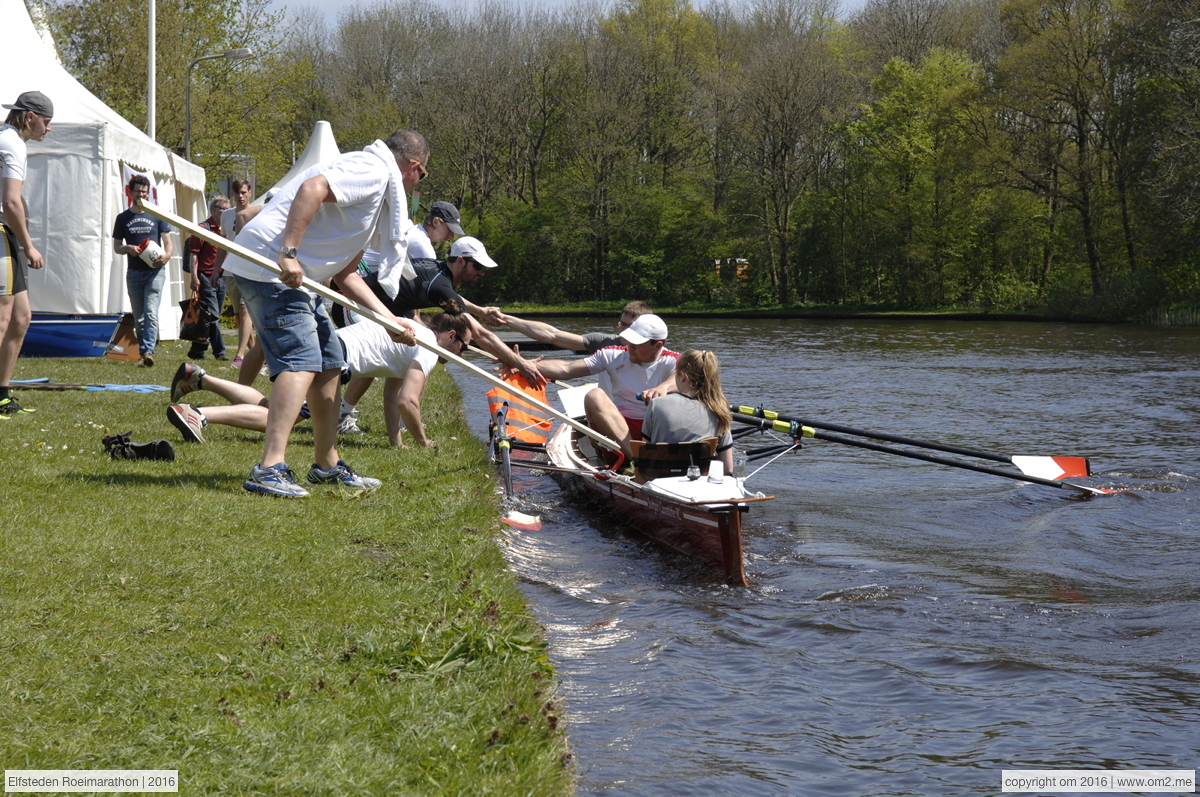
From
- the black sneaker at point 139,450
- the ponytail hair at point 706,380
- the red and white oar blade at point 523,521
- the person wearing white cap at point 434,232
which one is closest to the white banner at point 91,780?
the red and white oar blade at point 523,521

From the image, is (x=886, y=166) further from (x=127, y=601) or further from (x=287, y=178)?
(x=127, y=601)

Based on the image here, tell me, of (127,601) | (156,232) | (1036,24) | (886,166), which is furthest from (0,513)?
(886,166)

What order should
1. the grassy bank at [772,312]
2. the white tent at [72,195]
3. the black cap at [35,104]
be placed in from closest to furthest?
the black cap at [35,104]
the white tent at [72,195]
the grassy bank at [772,312]

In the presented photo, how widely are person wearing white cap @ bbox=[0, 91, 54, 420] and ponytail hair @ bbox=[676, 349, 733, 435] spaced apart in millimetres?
4443

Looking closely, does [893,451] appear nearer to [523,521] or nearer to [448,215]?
[523,521]

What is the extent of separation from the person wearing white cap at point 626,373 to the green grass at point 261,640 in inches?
64.6

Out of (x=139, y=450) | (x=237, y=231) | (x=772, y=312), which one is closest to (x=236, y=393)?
(x=139, y=450)

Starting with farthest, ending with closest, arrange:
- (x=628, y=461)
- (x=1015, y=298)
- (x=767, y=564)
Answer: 1. (x=1015, y=298)
2. (x=628, y=461)
3. (x=767, y=564)

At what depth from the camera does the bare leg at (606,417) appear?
25.8ft

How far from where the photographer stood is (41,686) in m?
3.16

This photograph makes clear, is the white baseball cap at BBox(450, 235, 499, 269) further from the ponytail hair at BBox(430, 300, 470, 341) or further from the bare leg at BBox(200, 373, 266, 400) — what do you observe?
the bare leg at BBox(200, 373, 266, 400)

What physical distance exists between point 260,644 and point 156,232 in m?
9.60

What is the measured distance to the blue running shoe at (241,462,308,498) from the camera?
600 cm

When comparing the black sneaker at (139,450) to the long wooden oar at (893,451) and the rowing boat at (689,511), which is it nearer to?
the rowing boat at (689,511)
